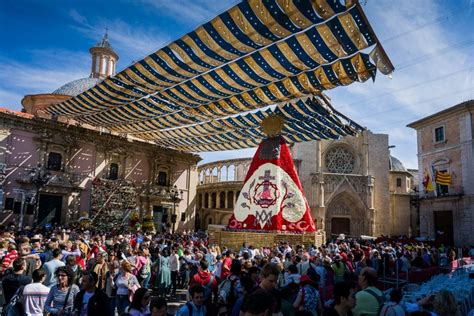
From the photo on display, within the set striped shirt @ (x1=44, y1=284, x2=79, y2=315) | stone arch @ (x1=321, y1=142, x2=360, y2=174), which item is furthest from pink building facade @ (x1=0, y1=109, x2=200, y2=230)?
striped shirt @ (x1=44, y1=284, x2=79, y2=315)

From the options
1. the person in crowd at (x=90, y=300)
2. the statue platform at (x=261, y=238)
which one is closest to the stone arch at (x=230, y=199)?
the statue platform at (x=261, y=238)

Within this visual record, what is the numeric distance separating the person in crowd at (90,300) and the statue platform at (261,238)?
36.9ft

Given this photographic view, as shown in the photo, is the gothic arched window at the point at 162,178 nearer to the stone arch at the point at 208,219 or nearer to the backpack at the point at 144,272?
the stone arch at the point at 208,219

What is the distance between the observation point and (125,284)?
6.27 meters

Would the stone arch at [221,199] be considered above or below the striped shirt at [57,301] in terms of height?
above

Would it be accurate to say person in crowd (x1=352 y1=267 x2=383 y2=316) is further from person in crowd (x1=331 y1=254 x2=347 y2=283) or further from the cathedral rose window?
the cathedral rose window

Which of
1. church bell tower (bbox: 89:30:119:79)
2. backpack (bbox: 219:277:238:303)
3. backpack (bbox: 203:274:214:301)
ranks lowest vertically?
backpack (bbox: 203:274:214:301)

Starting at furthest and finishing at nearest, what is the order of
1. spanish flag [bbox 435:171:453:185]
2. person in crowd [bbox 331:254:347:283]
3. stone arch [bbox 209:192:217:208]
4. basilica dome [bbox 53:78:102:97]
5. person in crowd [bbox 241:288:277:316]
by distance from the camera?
stone arch [bbox 209:192:217:208] < basilica dome [bbox 53:78:102:97] < spanish flag [bbox 435:171:453:185] < person in crowd [bbox 331:254:347:283] < person in crowd [bbox 241:288:277:316]

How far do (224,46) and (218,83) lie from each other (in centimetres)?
282

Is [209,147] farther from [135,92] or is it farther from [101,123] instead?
[135,92]

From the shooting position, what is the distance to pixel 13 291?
5316 millimetres

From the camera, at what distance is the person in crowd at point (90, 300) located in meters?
4.42

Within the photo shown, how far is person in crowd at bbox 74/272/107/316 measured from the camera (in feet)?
14.5

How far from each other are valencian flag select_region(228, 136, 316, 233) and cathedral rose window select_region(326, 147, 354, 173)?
18.6 metres
